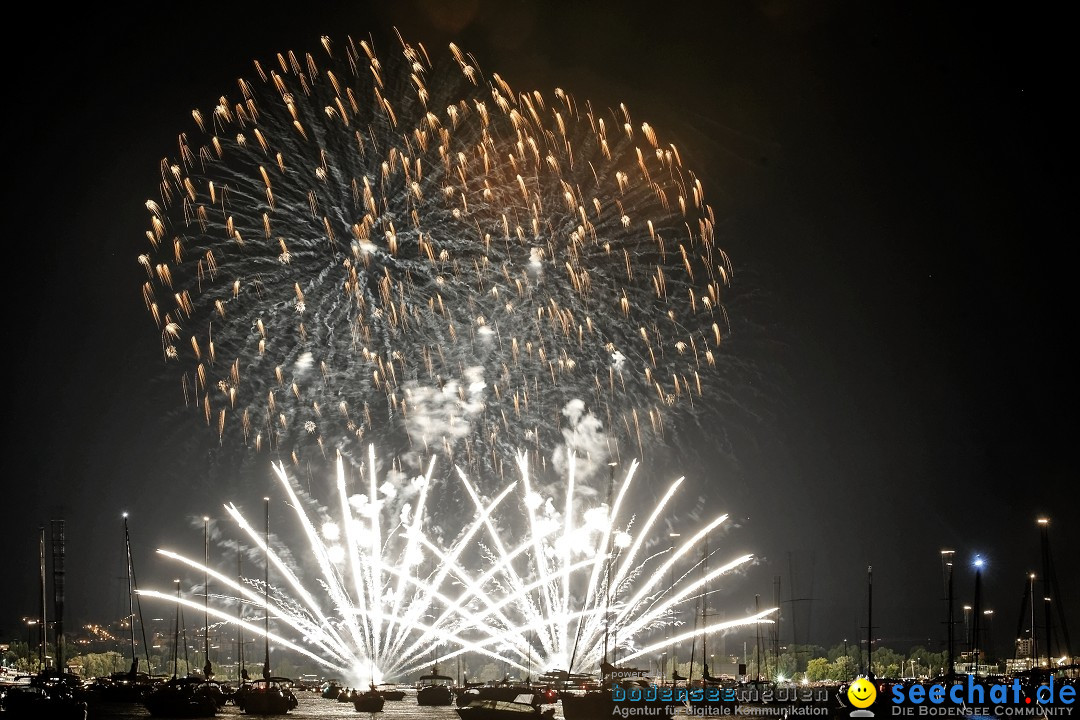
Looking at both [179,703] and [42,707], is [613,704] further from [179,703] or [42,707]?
[42,707]

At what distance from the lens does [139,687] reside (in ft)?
279

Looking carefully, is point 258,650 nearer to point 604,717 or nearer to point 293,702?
point 293,702

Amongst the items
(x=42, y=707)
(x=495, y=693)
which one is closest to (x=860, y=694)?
(x=495, y=693)

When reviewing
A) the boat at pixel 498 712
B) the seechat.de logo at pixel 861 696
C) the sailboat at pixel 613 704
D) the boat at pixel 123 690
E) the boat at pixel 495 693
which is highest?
the seechat.de logo at pixel 861 696

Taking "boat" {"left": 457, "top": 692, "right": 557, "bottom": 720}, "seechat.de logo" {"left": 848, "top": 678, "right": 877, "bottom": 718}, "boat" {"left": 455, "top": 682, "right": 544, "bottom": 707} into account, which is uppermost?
"seechat.de logo" {"left": 848, "top": 678, "right": 877, "bottom": 718}

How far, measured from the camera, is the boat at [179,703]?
6812 centimetres

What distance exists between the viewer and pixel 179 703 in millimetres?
68375

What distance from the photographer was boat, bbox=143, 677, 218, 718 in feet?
224

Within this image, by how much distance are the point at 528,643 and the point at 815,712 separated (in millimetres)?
25648

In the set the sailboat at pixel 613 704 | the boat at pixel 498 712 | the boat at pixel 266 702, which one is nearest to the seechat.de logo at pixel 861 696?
the sailboat at pixel 613 704

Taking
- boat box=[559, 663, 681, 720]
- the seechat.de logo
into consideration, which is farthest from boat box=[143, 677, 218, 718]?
the seechat.de logo

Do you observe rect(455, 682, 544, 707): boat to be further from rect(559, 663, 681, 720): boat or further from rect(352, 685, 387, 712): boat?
rect(559, 663, 681, 720): boat

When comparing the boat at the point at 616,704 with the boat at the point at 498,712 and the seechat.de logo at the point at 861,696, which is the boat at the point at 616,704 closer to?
the boat at the point at 498,712

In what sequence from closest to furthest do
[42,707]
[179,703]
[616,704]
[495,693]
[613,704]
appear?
[42,707]
[616,704]
[613,704]
[179,703]
[495,693]
